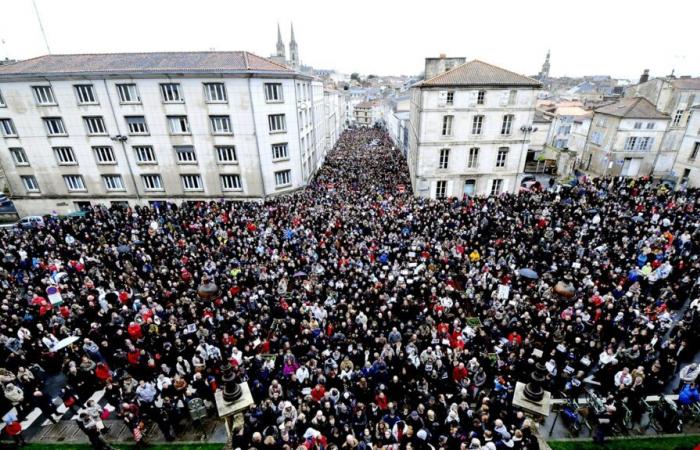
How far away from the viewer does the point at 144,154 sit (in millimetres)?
30297

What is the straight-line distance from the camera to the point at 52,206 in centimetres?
3212

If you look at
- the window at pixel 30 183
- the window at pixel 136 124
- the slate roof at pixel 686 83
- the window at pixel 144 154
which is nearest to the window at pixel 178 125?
the window at pixel 136 124

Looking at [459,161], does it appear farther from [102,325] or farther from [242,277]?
[102,325]

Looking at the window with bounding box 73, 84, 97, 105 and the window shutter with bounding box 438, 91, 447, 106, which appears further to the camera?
the window shutter with bounding box 438, 91, 447, 106

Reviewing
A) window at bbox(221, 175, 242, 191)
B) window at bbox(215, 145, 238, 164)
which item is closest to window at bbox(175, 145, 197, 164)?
window at bbox(215, 145, 238, 164)

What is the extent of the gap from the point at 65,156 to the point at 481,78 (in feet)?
125

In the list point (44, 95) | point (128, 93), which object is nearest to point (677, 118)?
point (128, 93)

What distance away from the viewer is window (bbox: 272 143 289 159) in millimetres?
31097

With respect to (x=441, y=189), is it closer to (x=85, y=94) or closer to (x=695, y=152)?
(x=695, y=152)

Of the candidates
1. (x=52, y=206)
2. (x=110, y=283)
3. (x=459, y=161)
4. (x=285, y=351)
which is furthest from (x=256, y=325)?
(x=52, y=206)

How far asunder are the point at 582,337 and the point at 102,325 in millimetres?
20281

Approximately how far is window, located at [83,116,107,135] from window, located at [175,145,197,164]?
249 inches

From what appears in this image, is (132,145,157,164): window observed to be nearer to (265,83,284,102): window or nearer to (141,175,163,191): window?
(141,175,163,191): window

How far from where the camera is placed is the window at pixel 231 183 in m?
31.3
